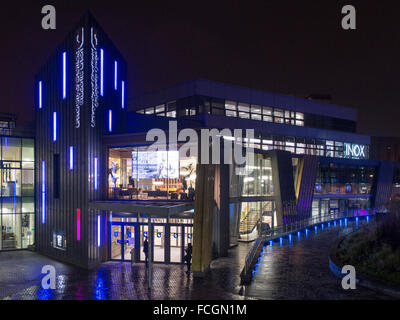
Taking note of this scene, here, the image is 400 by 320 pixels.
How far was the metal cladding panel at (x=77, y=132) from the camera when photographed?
65.6 feet

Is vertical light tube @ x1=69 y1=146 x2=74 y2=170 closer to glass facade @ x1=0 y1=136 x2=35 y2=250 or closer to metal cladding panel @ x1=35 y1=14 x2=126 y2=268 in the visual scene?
metal cladding panel @ x1=35 y1=14 x2=126 y2=268

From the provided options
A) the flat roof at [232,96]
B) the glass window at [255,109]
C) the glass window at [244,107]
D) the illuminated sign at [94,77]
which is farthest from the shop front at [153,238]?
the glass window at [255,109]

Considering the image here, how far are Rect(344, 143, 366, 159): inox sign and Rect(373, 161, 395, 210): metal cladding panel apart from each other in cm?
441

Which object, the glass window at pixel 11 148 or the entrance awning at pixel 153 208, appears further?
the glass window at pixel 11 148

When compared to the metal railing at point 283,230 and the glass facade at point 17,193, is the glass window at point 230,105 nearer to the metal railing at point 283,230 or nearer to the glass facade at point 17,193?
the metal railing at point 283,230

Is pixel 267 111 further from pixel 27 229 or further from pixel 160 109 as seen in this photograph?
pixel 27 229

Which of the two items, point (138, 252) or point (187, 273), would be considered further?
point (138, 252)

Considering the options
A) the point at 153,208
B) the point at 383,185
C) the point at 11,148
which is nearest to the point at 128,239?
the point at 153,208

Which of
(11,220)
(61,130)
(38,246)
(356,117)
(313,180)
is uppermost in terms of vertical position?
(356,117)

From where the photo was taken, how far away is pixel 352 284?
14352mm

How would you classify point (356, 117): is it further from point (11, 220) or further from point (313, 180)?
point (11, 220)

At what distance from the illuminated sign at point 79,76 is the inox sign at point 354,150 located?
3817 centimetres
